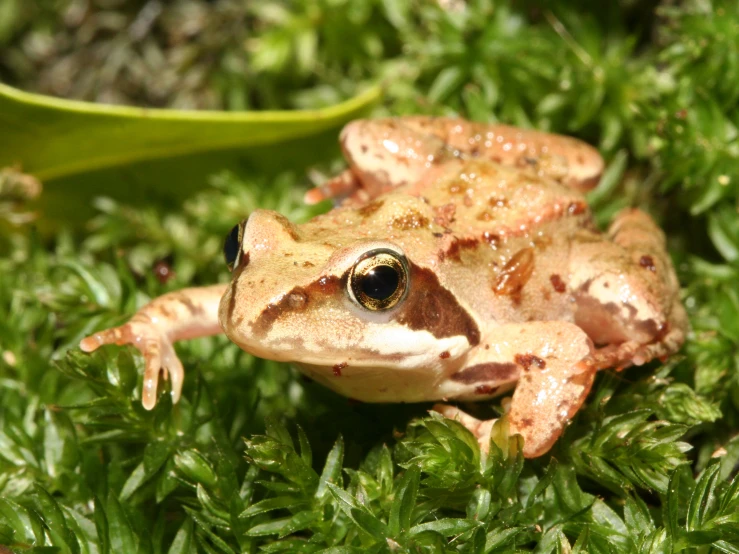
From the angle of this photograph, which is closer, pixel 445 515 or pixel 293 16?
pixel 445 515

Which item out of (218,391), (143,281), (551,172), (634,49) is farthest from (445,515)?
(634,49)

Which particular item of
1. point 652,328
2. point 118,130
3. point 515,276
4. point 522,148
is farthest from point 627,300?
point 118,130

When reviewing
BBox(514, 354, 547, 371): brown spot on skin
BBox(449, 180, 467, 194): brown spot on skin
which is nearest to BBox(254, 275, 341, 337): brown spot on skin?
BBox(514, 354, 547, 371): brown spot on skin

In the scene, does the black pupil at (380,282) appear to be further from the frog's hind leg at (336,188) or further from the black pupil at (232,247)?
the frog's hind leg at (336,188)

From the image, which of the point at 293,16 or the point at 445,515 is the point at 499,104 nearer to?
the point at 293,16

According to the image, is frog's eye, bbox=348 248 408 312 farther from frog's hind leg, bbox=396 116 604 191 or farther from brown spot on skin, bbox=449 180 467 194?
frog's hind leg, bbox=396 116 604 191

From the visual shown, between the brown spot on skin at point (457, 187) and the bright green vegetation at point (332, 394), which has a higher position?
the brown spot on skin at point (457, 187)

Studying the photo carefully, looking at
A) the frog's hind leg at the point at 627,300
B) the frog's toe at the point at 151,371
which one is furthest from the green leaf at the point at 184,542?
the frog's hind leg at the point at 627,300

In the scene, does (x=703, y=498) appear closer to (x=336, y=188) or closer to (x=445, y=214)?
(x=445, y=214)
